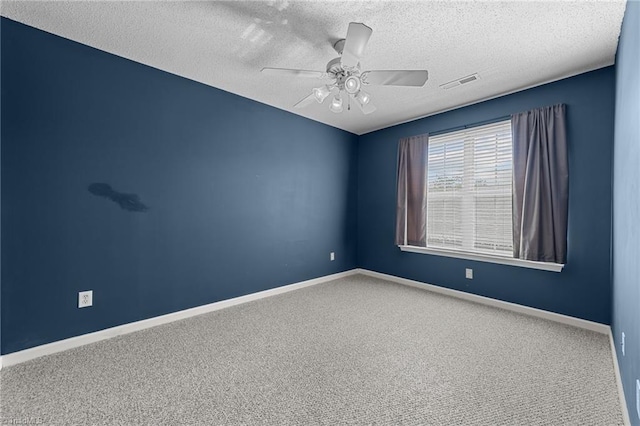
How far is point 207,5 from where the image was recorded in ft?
6.06

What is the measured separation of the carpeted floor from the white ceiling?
2409 mm

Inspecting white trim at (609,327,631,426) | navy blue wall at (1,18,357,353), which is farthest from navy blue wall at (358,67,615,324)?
navy blue wall at (1,18,357,353)

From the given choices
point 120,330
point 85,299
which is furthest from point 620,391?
point 85,299

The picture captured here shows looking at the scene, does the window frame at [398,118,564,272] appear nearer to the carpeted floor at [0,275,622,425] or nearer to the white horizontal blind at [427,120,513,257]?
the white horizontal blind at [427,120,513,257]

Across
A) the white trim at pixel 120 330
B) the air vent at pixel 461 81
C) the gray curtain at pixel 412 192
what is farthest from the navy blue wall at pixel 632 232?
the white trim at pixel 120 330

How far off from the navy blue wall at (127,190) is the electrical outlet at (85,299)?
4cm

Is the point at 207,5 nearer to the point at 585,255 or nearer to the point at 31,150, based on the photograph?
the point at 31,150

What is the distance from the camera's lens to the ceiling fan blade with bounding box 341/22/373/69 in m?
1.62

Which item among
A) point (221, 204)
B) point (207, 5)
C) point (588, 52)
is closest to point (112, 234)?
point (221, 204)

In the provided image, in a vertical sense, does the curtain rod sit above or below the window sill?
above

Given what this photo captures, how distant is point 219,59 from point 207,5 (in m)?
0.68

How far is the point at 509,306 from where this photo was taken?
10.3 feet

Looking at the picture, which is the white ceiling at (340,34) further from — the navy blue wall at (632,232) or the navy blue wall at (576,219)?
the navy blue wall at (632,232)

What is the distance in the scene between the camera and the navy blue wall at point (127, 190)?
6.74 ft
